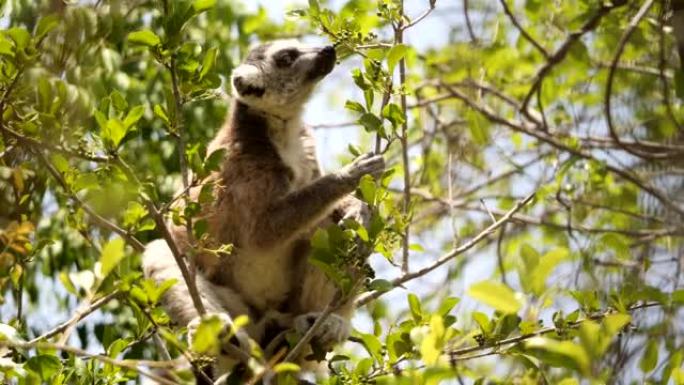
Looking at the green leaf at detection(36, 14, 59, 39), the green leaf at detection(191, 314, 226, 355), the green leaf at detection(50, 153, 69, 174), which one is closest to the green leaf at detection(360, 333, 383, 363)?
the green leaf at detection(50, 153, 69, 174)

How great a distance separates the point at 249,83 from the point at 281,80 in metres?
0.19

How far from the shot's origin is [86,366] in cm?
427

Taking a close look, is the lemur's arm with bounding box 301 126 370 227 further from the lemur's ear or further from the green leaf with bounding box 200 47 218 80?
the green leaf with bounding box 200 47 218 80

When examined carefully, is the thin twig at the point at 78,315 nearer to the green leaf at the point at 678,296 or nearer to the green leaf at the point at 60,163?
the green leaf at the point at 60,163

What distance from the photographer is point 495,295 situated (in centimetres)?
263

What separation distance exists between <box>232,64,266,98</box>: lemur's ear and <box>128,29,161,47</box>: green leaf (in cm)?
190

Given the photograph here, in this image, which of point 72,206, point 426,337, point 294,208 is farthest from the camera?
point 294,208

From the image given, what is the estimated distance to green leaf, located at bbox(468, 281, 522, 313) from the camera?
2.60 metres

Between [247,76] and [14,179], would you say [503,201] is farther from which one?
[14,179]

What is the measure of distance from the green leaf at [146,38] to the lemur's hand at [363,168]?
1.25 m

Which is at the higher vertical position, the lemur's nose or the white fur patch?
the lemur's nose

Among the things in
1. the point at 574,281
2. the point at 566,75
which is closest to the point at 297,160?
the point at 574,281

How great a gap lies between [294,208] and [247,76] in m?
1.00

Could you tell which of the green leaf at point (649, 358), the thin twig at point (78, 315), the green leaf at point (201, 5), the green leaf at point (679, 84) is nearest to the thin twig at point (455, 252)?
the green leaf at point (679, 84)
